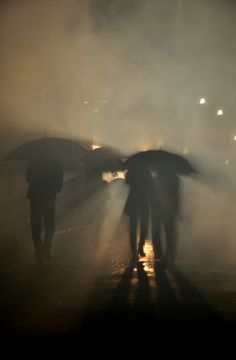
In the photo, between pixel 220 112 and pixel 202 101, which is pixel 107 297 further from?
pixel 220 112

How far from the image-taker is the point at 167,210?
7.43 meters

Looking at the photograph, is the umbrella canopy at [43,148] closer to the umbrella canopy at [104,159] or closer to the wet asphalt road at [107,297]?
the wet asphalt road at [107,297]

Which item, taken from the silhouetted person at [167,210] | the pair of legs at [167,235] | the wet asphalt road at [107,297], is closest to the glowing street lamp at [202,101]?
A: the silhouetted person at [167,210]

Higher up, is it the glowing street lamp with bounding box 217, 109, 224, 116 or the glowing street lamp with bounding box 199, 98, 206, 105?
the glowing street lamp with bounding box 199, 98, 206, 105

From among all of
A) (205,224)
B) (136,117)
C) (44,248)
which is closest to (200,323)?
(44,248)

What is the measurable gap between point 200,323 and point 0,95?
828 centimetres

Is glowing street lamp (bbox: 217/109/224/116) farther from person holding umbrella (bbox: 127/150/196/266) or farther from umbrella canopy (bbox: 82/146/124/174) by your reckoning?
person holding umbrella (bbox: 127/150/196/266)

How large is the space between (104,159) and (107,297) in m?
5.91

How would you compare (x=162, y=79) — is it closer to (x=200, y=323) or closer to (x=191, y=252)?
(x=191, y=252)

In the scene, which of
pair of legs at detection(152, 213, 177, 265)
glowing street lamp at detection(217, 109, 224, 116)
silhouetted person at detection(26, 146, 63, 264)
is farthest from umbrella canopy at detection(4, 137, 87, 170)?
glowing street lamp at detection(217, 109, 224, 116)

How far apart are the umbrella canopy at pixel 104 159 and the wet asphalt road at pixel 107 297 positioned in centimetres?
336

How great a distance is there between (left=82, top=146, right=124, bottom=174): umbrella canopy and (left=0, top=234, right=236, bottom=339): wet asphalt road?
11.0 ft

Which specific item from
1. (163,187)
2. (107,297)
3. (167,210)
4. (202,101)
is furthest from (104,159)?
(202,101)

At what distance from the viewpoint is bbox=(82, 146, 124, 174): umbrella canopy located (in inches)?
418
